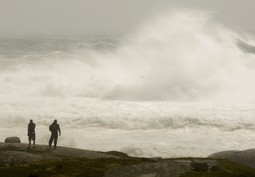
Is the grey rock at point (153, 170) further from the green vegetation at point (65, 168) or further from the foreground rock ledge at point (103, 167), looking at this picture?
the green vegetation at point (65, 168)

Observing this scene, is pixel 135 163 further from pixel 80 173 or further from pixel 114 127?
pixel 114 127

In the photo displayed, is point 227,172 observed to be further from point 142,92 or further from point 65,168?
point 142,92

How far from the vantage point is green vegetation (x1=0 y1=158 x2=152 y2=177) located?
22562 millimetres

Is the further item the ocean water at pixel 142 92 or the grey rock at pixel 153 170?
the ocean water at pixel 142 92

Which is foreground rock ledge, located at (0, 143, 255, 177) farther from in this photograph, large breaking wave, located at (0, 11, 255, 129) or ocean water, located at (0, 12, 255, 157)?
large breaking wave, located at (0, 11, 255, 129)

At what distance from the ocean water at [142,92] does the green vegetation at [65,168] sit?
11.6 metres

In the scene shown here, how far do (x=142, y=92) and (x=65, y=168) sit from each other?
4289 cm

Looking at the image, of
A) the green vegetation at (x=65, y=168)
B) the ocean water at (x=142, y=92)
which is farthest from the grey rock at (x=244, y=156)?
the green vegetation at (x=65, y=168)

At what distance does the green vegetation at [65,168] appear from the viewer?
74.0 feet

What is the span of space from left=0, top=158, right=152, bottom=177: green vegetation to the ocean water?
11648 mm

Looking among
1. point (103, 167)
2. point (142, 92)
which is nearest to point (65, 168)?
point (103, 167)

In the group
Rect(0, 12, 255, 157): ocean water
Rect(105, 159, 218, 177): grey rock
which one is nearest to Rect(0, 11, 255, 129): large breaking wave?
Rect(0, 12, 255, 157): ocean water

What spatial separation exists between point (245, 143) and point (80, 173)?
71.5 feet

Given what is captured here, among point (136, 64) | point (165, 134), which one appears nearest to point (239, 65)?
point (136, 64)
